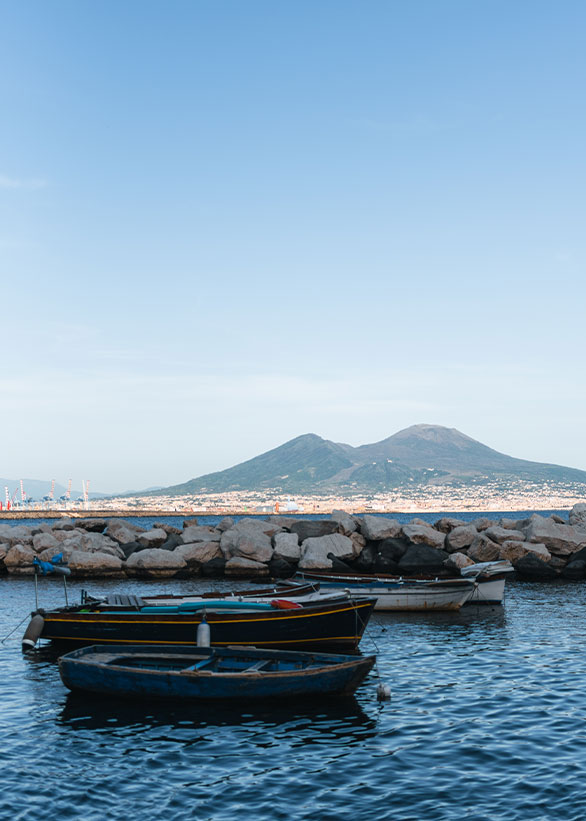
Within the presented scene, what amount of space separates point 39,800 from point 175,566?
1348 inches

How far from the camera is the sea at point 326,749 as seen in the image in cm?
1271

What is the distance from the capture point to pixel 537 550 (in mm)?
46312

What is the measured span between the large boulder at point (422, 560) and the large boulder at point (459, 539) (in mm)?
1338

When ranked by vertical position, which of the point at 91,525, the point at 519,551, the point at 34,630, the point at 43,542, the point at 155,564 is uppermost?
the point at 91,525

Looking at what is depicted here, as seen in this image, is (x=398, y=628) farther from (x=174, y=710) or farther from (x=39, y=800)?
Answer: (x=39, y=800)

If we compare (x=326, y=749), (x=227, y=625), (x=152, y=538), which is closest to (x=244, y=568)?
(x=152, y=538)

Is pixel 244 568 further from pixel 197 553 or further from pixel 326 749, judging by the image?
pixel 326 749

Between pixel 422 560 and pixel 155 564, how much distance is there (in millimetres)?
16251

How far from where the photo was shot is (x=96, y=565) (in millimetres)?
46219

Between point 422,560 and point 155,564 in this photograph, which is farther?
point 155,564

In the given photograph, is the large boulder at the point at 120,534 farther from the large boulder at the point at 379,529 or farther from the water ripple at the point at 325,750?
the water ripple at the point at 325,750

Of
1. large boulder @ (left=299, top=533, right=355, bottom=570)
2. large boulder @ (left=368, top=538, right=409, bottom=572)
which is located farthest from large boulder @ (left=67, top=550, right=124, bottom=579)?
large boulder @ (left=368, top=538, right=409, bottom=572)

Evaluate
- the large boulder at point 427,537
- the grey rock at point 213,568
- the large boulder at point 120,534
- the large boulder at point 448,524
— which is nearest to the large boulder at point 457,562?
the large boulder at point 427,537

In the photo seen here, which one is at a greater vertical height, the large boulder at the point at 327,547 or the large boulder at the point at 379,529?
the large boulder at the point at 379,529
